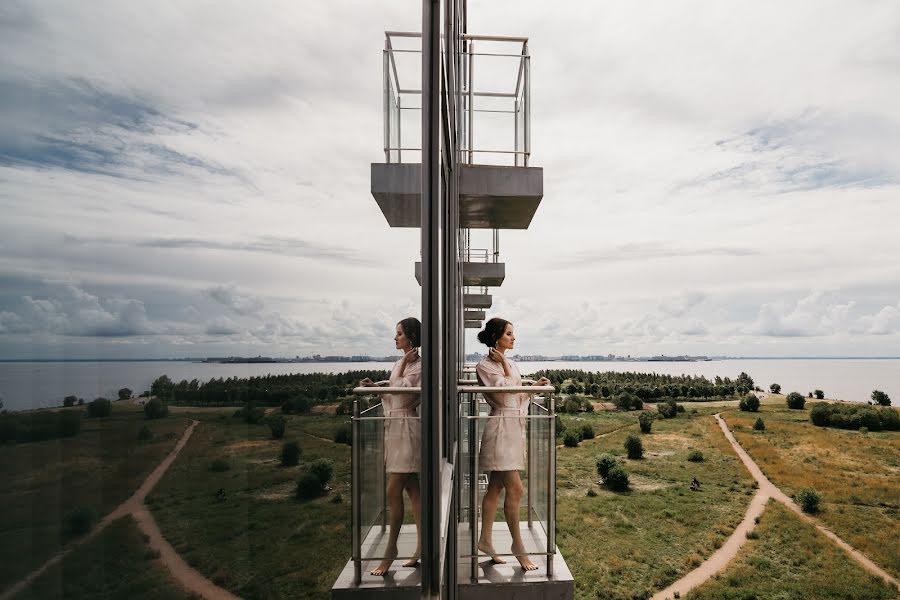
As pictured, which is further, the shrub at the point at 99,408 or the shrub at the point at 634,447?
the shrub at the point at 634,447

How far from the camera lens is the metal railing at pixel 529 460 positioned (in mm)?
3102

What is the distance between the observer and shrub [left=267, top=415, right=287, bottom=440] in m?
0.42

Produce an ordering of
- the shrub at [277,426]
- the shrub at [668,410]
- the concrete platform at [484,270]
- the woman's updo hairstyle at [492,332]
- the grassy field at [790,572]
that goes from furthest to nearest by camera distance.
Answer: the shrub at [668,410]
the grassy field at [790,572]
the concrete platform at [484,270]
the woman's updo hairstyle at [492,332]
the shrub at [277,426]

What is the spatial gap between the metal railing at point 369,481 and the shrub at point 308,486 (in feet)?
0.99

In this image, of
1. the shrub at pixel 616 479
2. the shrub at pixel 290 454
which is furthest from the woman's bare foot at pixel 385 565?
the shrub at pixel 616 479

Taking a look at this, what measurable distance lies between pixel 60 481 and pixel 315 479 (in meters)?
0.41

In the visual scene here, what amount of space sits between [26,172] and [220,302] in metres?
0.16

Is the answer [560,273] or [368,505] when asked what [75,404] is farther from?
[560,273]

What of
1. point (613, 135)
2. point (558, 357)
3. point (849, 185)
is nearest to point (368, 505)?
point (613, 135)

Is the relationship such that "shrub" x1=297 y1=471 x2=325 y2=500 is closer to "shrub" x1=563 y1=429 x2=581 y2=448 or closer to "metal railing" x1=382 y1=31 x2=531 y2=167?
"metal railing" x1=382 y1=31 x2=531 y2=167

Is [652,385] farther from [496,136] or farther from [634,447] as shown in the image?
[496,136]

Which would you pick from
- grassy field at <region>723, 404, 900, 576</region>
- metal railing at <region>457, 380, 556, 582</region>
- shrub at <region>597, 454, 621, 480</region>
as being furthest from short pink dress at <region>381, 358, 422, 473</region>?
grassy field at <region>723, 404, 900, 576</region>

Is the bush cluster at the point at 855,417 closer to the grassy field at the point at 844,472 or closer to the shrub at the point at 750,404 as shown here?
the grassy field at the point at 844,472

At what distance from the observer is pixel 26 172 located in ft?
0.64
